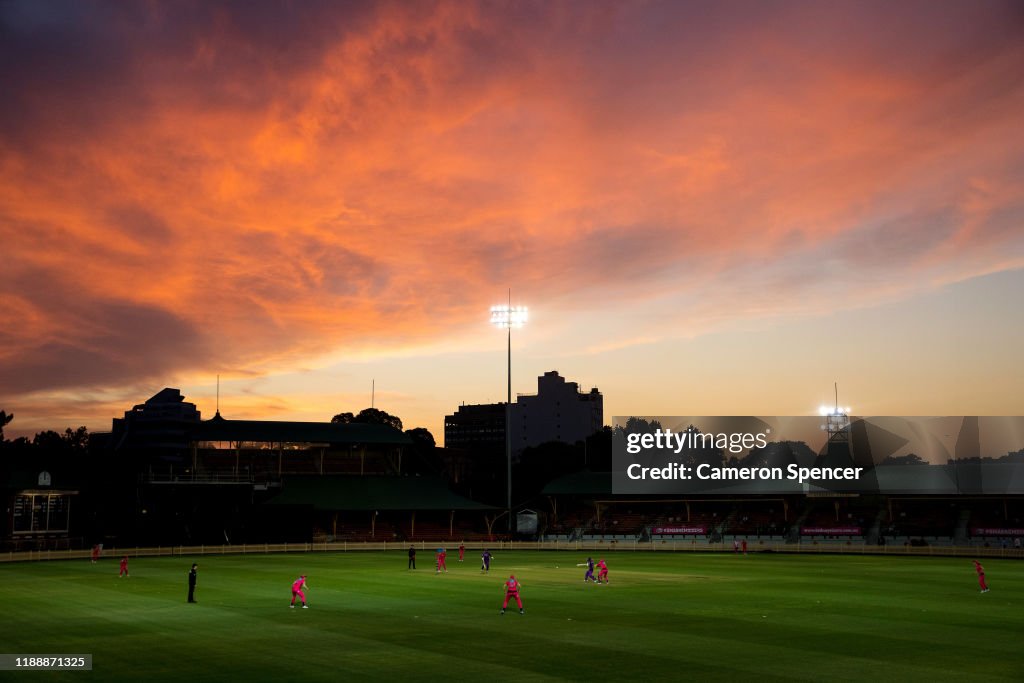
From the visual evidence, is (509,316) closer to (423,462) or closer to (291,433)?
(291,433)

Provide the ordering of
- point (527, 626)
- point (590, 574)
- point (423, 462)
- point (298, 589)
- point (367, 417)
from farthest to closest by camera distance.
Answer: point (367, 417) → point (423, 462) → point (590, 574) → point (298, 589) → point (527, 626)

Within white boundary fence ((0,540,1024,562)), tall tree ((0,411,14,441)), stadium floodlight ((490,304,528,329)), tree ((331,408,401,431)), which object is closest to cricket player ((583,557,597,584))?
white boundary fence ((0,540,1024,562))

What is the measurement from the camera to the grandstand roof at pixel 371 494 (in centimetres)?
9294

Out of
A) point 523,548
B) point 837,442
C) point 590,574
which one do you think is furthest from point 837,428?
point 590,574

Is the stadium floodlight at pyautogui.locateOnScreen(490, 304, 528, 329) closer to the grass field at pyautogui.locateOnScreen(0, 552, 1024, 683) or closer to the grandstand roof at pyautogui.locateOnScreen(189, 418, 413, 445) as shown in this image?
the grandstand roof at pyautogui.locateOnScreen(189, 418, 413, 445)

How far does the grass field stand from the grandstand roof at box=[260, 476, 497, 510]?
126ft

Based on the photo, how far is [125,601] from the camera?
124 ft

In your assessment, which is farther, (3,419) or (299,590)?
(3,419)

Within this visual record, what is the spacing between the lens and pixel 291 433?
10325 centimetres

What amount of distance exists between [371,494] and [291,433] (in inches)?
512

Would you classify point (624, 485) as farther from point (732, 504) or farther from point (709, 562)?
point (709, 562)

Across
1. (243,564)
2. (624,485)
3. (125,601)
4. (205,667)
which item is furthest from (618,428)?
(205,667)

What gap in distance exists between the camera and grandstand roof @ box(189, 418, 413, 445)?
10219 cm

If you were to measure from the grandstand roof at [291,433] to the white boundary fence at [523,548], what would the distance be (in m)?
22.1
